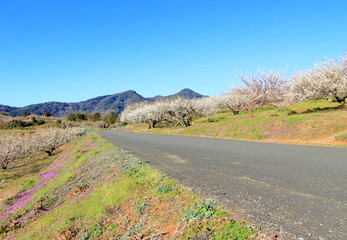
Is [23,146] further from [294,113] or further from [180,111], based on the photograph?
[294,113]

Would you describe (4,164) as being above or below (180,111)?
below

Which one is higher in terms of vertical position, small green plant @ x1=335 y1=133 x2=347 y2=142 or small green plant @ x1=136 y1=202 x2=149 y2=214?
small green plant @ x1=335 y1=133 x2=347 y2=142

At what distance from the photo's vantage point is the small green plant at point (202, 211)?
16.1 feet

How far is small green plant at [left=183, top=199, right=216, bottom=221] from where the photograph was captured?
16.1ft

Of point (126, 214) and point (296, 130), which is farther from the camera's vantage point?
point (296, 130)

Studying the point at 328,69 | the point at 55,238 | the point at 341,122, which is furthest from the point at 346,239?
the point at 328,69

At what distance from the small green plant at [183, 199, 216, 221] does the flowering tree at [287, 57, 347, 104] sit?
3086cm

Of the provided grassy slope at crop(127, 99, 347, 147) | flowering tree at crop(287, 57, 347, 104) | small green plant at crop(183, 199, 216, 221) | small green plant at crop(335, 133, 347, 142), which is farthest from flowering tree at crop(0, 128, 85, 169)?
flowering tree at crop(287, 57, 347, 104)

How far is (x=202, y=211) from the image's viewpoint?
509 cm

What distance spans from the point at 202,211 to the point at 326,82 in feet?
108

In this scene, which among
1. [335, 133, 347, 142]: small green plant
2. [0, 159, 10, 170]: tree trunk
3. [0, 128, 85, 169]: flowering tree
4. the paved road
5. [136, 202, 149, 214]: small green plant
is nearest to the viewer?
the paved road

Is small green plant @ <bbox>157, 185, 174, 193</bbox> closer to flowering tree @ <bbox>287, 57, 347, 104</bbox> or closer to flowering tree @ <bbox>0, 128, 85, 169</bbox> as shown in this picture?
flowering tree @ <bbox>287, 57, 347, 104</bbox>

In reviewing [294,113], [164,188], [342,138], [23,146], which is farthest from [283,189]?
[23,146]

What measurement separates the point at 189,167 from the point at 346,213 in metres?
6.29
